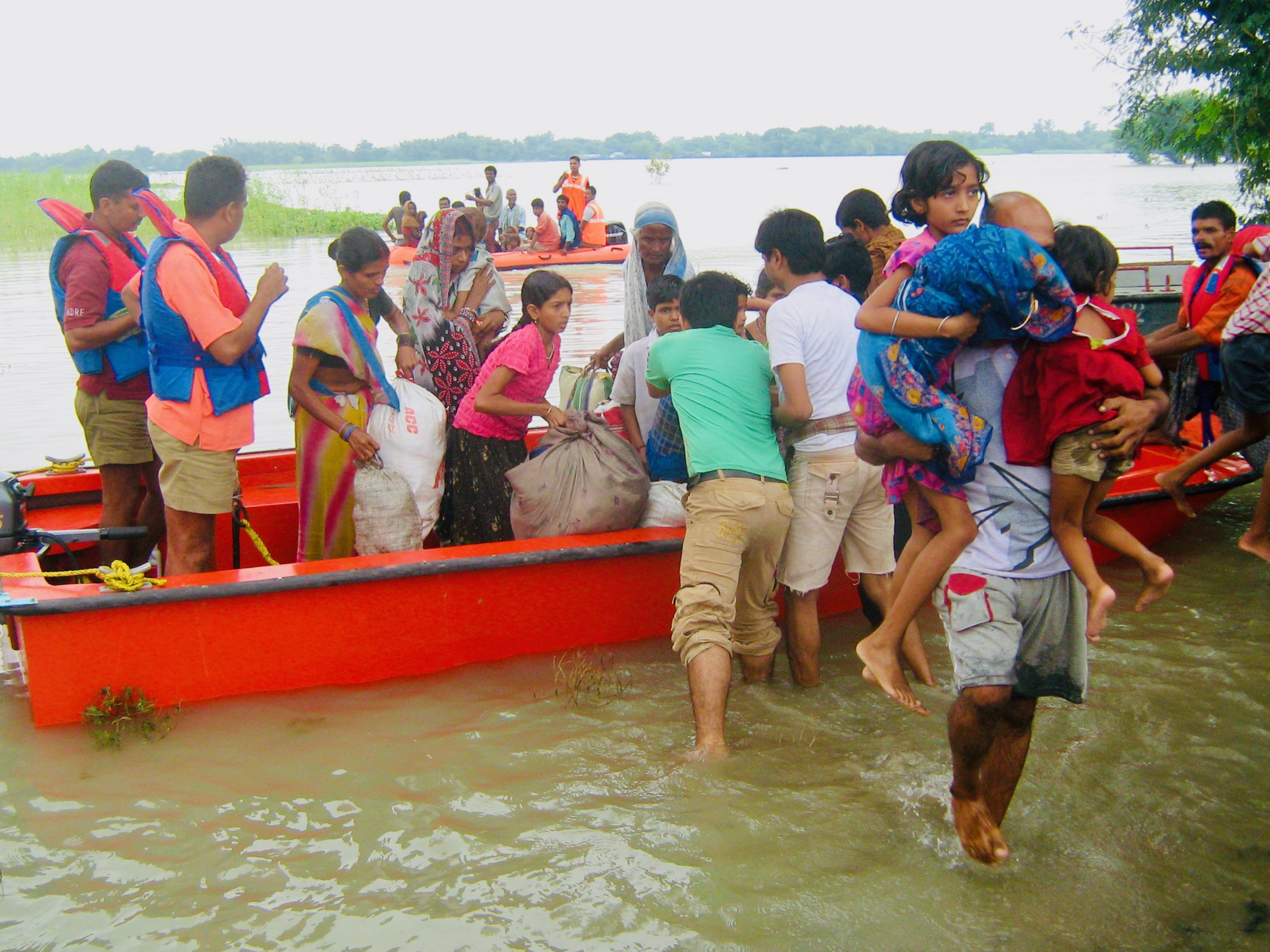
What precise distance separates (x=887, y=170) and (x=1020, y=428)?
3562 inches

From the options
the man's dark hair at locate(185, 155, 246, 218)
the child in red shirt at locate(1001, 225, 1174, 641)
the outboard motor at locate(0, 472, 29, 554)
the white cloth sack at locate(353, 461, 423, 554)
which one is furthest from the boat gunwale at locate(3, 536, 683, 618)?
the child in red shirt at locate(1001, 225, 1174, 641)

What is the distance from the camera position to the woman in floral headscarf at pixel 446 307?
16.0 ft

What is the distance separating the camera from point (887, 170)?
8688 cm

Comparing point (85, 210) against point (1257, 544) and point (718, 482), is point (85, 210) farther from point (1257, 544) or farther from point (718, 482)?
point (1257, 544)

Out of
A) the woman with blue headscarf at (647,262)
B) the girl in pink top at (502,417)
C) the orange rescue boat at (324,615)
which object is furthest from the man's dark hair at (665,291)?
the orange rescue boat at (324,615)

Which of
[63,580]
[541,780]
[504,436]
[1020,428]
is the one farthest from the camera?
[504,436]

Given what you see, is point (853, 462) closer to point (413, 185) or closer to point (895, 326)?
point (895, 326)

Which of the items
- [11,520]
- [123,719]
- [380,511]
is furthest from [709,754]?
[11,520]

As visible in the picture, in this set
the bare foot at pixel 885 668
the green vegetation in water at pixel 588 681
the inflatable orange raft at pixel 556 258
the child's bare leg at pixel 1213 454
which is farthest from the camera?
the inflatable orange raft at pixel 556 258

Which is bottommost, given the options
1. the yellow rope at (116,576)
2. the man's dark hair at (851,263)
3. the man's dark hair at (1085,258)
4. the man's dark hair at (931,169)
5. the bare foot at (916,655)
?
the bare foot at (916,655)

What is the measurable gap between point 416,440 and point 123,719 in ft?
5.05

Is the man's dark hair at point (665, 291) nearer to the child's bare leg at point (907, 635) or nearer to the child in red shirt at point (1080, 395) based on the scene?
the child's bare leg at point (907, 635)

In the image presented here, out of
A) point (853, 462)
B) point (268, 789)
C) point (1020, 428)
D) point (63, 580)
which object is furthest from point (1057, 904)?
point (63, 580)

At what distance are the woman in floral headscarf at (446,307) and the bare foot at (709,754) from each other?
6.83 ft
